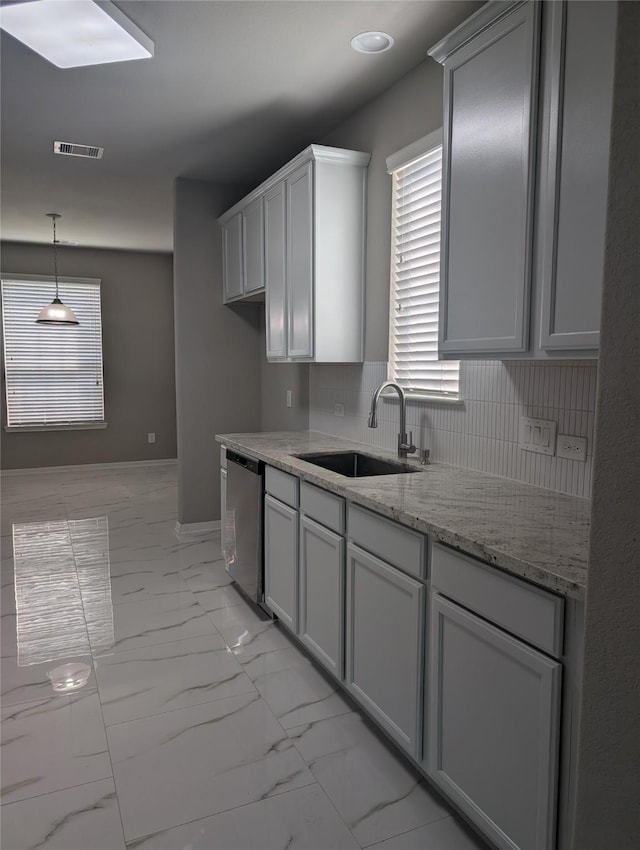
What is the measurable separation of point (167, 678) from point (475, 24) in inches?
107

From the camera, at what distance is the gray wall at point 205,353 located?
15.7 feet

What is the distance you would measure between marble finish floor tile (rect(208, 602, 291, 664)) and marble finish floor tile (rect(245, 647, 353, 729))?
8 centimetres

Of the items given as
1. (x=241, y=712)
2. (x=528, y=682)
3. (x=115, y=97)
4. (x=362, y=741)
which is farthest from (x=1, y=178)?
(x=528, y=682)

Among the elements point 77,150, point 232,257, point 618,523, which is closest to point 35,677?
point 618,523

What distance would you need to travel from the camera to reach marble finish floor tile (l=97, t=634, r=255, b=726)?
2447mm

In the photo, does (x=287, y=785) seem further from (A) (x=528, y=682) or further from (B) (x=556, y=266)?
(B) (x=556, y=266)

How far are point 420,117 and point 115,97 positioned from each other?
1.66 m

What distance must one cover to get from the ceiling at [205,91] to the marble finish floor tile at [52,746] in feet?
9.22

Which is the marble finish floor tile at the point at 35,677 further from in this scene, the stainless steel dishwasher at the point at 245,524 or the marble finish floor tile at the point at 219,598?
the stainless steel dishwasher at the point at 245,524

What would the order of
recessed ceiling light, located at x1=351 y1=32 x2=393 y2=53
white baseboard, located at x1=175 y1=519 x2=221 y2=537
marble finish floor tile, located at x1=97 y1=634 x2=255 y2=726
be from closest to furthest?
1. marble finish floor tile, located at x1=97 y1=634 x2=255 y2=726
2. recessed ceiling light, located at x1=351 y1=32 x2=393 y2=53
3. white baseboard, located at x1=175 y1=519 x2=221 y2=537

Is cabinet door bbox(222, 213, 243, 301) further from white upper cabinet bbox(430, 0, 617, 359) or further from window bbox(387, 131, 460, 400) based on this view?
white upper cabinet bbox(430, 0, 617, 359)

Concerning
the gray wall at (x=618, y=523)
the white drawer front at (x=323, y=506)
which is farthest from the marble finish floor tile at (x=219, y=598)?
the gray wall at (x=618, y=523)

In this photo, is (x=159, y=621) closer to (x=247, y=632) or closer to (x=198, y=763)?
(x=247, y=632)

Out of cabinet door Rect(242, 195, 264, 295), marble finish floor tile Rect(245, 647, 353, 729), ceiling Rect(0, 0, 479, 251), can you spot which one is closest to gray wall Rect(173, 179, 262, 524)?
ceiling Rect(0, 0, 479, 251)
